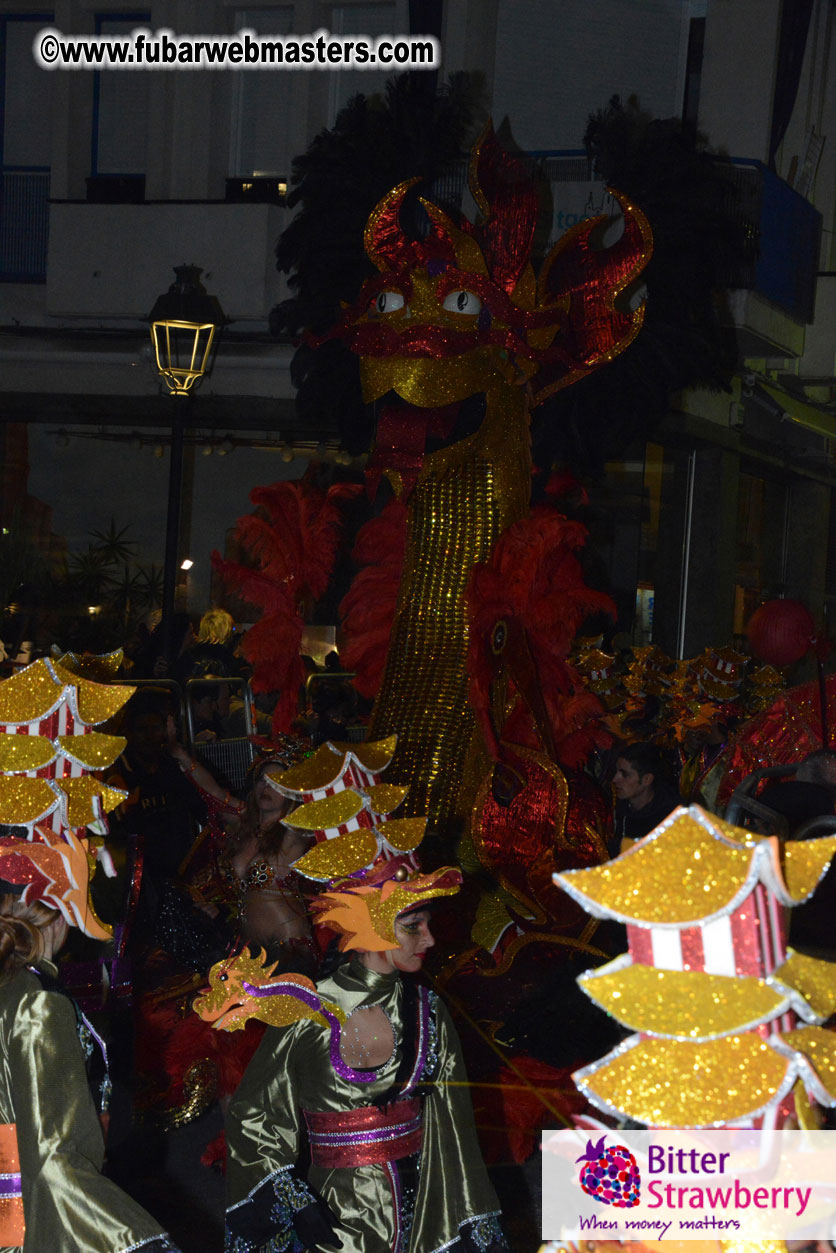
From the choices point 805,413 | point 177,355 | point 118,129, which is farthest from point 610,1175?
point 805,413

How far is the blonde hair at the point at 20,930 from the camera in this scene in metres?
2.48

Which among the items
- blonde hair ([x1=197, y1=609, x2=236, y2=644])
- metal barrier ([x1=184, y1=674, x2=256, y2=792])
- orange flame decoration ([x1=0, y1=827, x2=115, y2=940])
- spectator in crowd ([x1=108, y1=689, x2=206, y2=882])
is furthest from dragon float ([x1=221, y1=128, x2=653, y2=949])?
blonde hair ([x1=197, y1=609, x2=236, y2=644])

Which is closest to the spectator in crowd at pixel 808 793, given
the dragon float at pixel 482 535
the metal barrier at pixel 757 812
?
the metal barrier at pixel 757 812

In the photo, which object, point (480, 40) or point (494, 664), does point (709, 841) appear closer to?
point (494, 664)

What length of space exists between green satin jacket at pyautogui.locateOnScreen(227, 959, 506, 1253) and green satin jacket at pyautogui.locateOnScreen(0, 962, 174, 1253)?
0.43 meters

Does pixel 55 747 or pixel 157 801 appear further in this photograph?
pixel 157 801

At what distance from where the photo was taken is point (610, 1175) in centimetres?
191

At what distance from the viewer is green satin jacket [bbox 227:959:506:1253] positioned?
273 cm

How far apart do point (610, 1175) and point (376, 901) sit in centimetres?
99

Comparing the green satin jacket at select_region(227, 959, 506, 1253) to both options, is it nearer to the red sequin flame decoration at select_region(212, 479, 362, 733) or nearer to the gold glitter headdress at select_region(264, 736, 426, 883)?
the gold glitter headdress at select_region(264, 736, 426, 883)

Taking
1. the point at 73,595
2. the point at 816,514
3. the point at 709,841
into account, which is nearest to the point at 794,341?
the point at 816,514

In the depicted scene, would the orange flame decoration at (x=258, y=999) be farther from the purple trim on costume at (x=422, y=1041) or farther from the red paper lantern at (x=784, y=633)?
the red paper lantern at (x=784, y=633)

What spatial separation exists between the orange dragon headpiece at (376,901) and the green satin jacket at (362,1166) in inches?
3.5

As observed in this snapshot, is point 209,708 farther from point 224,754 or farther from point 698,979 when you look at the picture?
point 698,979
